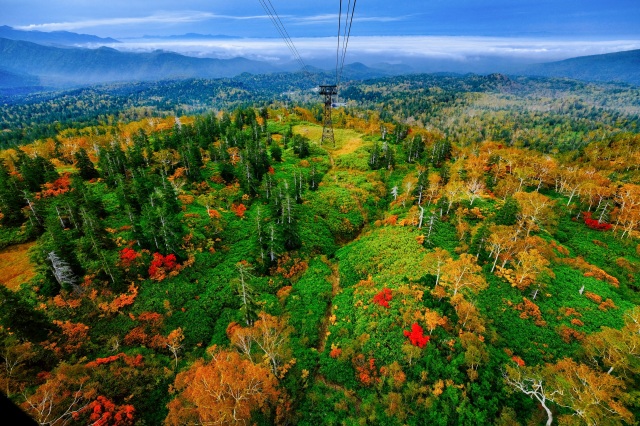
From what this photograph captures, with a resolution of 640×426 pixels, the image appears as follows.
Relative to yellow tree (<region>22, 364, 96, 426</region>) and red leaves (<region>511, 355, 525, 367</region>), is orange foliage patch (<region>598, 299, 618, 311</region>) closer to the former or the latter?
red leaves (<region>511, 355, 525, 367</region>)

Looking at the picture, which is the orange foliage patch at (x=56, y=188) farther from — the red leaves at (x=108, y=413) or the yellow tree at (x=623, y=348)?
the yellow tree at (x=623, y=348)

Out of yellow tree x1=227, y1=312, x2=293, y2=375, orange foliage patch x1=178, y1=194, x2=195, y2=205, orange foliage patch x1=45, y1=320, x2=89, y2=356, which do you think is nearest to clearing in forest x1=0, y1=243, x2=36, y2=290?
orange foliage patch x1=45, y1=320, x2=89, y2=356

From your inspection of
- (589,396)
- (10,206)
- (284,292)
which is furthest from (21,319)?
(589,396)

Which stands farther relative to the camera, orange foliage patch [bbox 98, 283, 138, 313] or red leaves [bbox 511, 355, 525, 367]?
orange foliage patch [bbox 98, 283, 138, 313]

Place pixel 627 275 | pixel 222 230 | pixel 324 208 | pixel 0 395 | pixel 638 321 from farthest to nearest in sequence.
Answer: pixel 324 208
pixel 222 230
pixel 627 275
pixel 638 321
pixel 0 395

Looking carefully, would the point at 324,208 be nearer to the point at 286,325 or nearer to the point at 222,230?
the point at 222,230

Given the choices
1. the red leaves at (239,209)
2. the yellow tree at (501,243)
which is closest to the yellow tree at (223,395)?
the yellow tree at (501,243)

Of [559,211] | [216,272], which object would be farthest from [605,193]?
[216,272]
